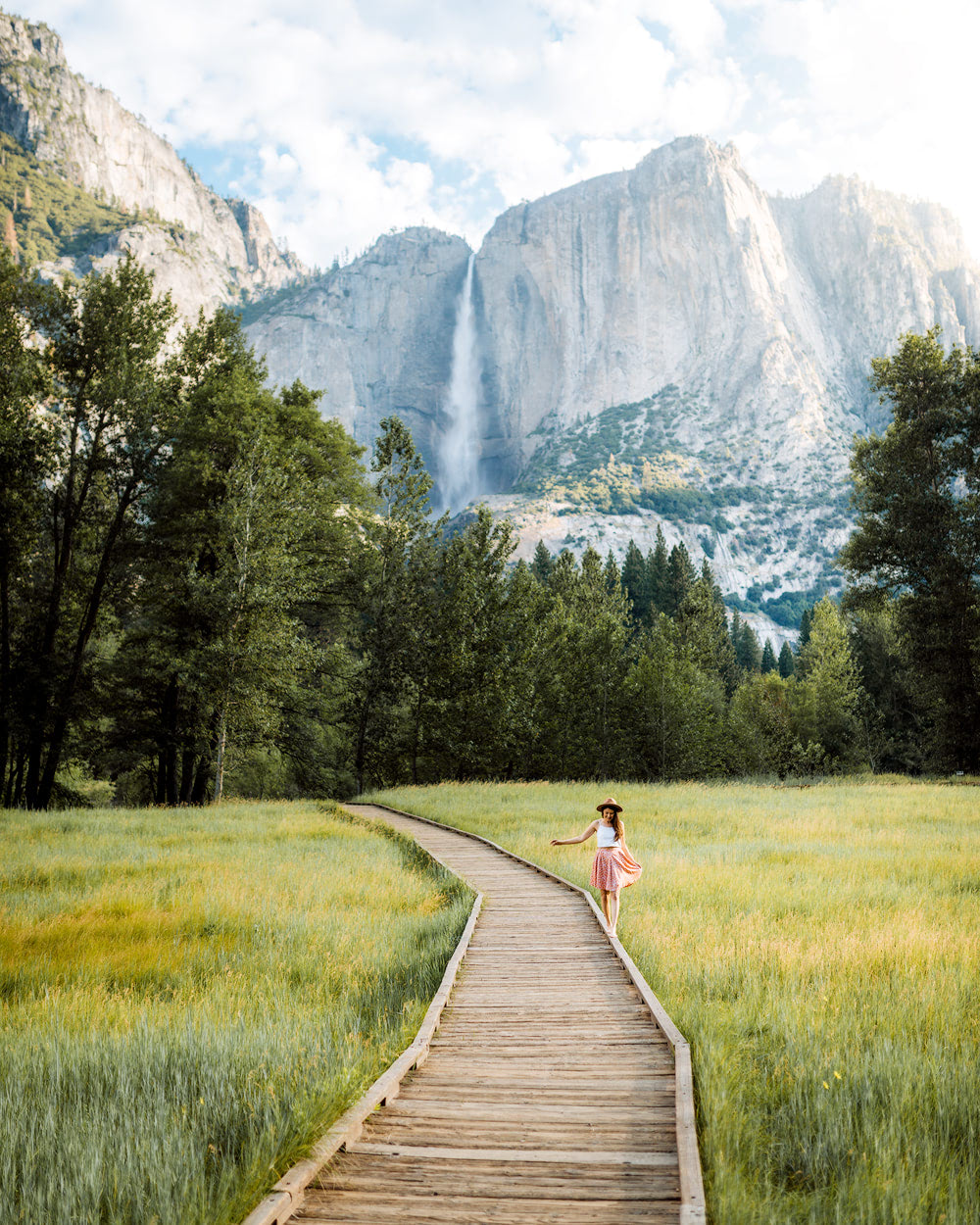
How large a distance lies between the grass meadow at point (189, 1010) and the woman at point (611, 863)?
226 centimetres

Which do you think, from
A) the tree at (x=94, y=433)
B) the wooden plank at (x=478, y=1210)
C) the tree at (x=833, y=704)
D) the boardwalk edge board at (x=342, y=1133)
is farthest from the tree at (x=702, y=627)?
the wooden plank at (x=478, y=1210)

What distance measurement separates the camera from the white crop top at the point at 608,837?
985 cm

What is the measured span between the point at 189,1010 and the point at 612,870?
5495 millimetres

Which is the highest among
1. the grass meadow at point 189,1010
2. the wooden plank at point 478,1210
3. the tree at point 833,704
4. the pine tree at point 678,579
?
the pine tree at point 678,579

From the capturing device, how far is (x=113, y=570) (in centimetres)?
2953

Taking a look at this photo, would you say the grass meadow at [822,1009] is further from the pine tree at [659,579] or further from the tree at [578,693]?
the pine tree at [659,579]

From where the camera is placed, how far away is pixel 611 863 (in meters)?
9.79

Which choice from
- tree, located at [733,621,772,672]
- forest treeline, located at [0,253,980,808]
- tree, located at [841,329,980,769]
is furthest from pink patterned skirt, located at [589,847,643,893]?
tree, located at [733,621,772,672]

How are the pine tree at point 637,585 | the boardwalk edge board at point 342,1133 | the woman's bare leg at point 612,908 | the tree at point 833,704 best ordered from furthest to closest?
the pine tree at point 637,585 < the tree at point 833,704 < the woman's bare leg at point 612,908 < the boardwalk edge board at point 342,1133

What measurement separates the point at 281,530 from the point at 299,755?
1075 cm

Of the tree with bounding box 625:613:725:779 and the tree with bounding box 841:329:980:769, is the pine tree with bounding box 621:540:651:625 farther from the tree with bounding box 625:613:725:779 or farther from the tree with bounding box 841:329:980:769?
the tree with bounding box 841:329:980:769

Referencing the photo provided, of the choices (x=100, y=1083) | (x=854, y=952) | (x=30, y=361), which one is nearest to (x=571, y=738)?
(x=30, y=361)

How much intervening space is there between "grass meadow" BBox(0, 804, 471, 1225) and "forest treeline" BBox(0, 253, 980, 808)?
11614 millimetres

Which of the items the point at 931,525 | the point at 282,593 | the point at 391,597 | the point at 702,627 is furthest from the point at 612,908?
the point at 702,627
